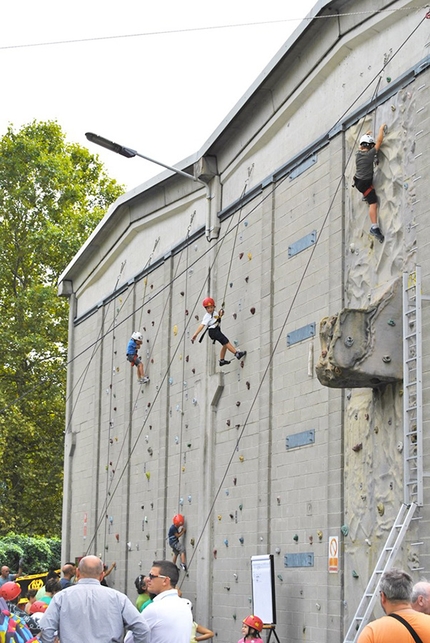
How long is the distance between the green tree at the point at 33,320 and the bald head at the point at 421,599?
34001mm

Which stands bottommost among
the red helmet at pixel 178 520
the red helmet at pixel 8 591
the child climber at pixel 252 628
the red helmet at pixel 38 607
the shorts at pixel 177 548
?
the child climber at pixel 252 628

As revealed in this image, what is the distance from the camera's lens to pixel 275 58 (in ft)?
64.8

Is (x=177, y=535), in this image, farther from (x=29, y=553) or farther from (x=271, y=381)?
(x=29, y=553)

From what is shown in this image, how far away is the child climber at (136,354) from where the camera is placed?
26.1m

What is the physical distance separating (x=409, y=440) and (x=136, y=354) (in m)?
12.4

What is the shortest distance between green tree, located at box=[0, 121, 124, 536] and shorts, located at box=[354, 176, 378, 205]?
88.1 ft

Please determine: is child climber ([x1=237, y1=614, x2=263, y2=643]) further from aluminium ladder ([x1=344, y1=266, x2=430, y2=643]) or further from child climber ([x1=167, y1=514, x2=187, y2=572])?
child climber ([x1=167, y1=514, x2=187, y2=572])

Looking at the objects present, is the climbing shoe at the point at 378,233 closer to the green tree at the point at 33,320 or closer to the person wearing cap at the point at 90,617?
the person wearing cap at the point at 90,617

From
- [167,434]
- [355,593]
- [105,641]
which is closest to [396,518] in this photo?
[355,593]

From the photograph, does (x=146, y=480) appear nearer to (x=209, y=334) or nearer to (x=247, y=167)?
(x=209, y=334)

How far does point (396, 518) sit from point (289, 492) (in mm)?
3933

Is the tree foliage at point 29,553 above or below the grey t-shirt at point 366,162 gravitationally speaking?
below

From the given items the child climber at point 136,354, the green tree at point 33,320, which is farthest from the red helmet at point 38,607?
the green tree at point 33,320

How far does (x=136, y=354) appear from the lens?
26.2 m
